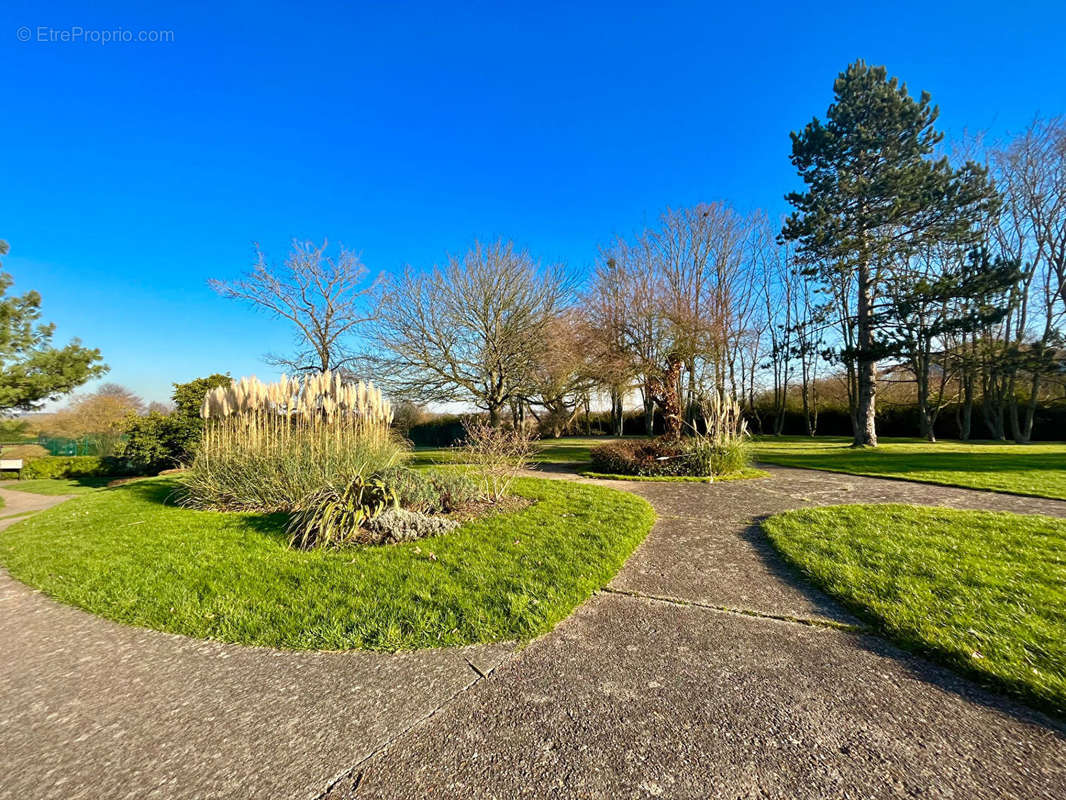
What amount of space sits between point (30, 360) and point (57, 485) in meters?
4.09

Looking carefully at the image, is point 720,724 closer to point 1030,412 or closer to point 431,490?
point 431,490

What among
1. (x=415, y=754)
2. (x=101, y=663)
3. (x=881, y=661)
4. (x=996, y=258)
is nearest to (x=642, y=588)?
(x=881, y=661)

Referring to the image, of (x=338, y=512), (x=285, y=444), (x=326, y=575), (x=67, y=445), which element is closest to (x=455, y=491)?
(x=338, y=512)

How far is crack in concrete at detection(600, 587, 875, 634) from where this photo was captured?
275 centimetres

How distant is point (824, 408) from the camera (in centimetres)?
2527

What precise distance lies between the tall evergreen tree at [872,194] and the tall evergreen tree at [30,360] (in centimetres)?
2494

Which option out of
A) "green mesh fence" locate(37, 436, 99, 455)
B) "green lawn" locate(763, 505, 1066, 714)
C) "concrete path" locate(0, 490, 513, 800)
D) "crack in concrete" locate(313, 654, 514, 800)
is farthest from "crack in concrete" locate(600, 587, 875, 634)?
"green mesh fence" locate(37, 436, 99, 455)

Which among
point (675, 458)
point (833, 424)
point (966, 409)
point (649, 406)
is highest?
point (649, 406)

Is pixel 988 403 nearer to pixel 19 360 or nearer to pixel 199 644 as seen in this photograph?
pixel 199 644

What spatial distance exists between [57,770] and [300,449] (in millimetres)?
5354

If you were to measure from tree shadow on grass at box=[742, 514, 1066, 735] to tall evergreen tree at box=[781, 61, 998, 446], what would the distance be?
16251mm

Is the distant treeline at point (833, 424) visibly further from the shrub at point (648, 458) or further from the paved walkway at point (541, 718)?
the paved walkway at point (541, 718)

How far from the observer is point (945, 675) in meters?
2.21

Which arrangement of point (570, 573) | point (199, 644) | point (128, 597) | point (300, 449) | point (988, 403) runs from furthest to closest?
point (988, 403)
point (300, 449)
point (570, 573)
point (128, 597)
point (199, 644)
